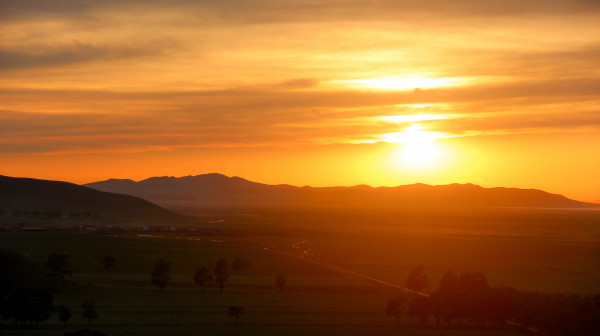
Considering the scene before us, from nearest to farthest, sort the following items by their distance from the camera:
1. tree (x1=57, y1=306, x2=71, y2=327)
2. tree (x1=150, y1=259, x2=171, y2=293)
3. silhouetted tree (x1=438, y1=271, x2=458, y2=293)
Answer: tree (x1=57, y1=306, x2=71, y2=327)
silhouetted tree (x1=438, y1=271, x2=458, y2=293)
tree (x1=150, y1=259, x2=171, y2=293)

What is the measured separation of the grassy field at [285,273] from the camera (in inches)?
2847

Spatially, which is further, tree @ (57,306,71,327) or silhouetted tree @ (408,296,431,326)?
silhouetted tree @ (408,296,431,326)

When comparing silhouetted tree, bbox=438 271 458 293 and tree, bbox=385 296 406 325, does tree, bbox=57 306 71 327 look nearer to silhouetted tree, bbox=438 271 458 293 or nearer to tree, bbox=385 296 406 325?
tree, bbox=385 296 406 325

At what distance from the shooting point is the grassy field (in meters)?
72.3

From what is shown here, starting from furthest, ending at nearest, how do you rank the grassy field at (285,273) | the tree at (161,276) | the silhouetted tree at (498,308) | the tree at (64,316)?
the tree at (161,276) → the silhouetted tree at (498,308) → the grassy field at (285,273) → the tree at (64,316)

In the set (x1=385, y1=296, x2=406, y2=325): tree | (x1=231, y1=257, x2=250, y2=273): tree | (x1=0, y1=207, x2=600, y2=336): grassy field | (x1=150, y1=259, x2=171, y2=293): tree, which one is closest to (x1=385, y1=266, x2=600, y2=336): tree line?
(x1=385, y1=296, x2=406, y2=325): tree

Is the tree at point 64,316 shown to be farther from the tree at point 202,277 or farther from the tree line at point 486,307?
the tree line at point 486,307

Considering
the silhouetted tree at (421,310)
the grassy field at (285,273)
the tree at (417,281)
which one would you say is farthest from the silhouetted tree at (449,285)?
the tree at (417,281)

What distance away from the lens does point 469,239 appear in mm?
184250

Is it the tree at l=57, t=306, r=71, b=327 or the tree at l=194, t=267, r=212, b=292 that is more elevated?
the tree at l=194, t=267, r=212, b=292

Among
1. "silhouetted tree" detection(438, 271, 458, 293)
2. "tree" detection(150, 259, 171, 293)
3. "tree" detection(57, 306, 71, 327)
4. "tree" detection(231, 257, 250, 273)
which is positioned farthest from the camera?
"tree" detection(231, 257, 250, 273)

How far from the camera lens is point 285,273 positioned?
114m

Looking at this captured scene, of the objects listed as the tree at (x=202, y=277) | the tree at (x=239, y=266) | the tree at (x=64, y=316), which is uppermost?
the tree at (x=239, y=266)

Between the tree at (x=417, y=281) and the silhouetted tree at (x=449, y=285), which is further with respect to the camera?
the tree at (x=417, y=281)
